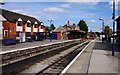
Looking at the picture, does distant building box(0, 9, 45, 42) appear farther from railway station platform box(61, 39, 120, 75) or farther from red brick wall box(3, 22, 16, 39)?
railway station platform box(61, 39, 120, 75)

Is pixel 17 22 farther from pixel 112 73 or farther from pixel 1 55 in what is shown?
pixel 112 73

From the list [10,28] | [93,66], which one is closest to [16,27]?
[10,28]

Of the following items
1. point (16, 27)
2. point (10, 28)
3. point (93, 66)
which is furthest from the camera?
point (16, 27)

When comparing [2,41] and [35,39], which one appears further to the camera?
[35,39]

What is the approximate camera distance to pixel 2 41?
42.5 meters

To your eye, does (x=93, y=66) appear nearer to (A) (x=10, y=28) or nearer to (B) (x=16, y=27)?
(A) (x=10, y=28)

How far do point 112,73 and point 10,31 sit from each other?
44983 mm

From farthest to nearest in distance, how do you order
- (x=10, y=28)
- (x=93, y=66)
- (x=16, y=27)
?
1. (x=16, y=27)
2. (x=10, y=28)
3. (x=93, y=66)

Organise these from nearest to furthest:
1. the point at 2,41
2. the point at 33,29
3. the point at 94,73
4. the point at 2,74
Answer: the point at 94,73, the point at 2,74, the point at 2,41, the point at 33,29

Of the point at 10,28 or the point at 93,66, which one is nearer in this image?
the point at 93,66

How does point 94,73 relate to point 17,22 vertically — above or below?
below

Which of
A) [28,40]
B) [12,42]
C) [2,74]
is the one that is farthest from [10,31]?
[2,74]

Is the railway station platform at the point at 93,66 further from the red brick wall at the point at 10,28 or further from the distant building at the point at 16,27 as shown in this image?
the red brick wall at the point at 10,28

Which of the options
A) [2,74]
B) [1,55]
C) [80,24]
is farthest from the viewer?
[80,24]
